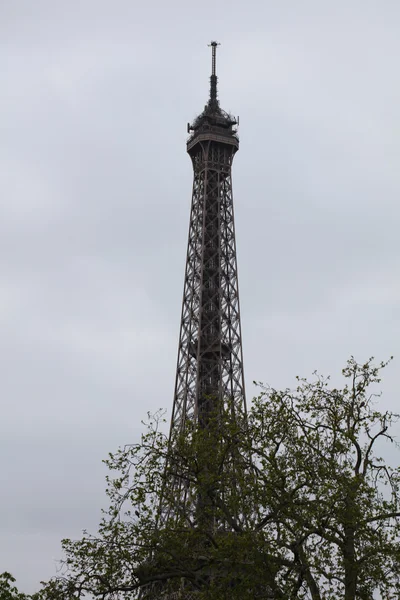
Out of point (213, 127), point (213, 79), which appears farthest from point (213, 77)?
point (213, 127)

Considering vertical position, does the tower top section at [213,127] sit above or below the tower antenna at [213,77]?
below

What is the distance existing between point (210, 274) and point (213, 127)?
14.2 metres

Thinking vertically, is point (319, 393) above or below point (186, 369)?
below

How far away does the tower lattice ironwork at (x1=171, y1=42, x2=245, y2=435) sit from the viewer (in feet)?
224

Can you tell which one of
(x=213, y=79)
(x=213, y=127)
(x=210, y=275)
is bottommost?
(x=210, y=275)

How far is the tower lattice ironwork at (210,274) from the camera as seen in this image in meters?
68.4

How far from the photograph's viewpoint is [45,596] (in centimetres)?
2612

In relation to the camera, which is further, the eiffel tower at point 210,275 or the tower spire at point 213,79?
the tower spire at point 213,79

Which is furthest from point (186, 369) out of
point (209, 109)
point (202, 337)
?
point (209, 109)

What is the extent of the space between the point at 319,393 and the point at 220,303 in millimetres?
44012

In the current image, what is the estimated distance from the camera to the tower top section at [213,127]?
251 feet

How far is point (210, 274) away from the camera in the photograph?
2906 inches

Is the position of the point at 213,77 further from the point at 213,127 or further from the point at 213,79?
the point at 213,127

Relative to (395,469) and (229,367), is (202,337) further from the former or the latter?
(395,469)
